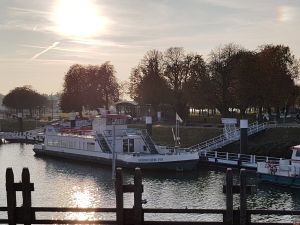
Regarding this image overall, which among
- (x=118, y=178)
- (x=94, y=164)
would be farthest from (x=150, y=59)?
(x=118, y=178)

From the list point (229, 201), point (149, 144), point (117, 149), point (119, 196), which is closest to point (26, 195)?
point (119, 196)

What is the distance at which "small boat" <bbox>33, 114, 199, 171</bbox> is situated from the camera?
54.2 meters

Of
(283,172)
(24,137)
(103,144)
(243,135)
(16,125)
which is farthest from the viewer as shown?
(16,125)

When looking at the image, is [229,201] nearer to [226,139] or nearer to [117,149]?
[117,149]

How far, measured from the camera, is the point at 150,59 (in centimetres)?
11094

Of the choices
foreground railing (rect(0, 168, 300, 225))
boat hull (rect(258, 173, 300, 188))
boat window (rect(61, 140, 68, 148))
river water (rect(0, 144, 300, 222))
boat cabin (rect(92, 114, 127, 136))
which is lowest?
river water (rect(0, 144, 300, 222))

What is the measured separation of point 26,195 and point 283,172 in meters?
31.0

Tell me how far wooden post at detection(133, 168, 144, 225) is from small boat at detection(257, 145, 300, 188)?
93.5 feet

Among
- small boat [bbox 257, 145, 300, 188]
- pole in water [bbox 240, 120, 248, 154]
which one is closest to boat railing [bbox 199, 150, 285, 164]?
pole in water [bbox 240, 120, 248, 154]

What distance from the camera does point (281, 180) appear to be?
142ft

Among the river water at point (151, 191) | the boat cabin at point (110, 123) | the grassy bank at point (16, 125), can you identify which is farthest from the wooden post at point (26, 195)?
the grassy bank at point (16, 125)

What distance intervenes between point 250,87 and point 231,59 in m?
12.8

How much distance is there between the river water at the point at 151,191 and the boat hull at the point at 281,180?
63 cm

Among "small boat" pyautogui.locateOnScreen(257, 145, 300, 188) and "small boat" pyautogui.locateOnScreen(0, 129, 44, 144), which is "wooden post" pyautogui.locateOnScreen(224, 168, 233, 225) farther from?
"small boat" pyautogui.locateOnScreen(0, 129, 44, 144)
